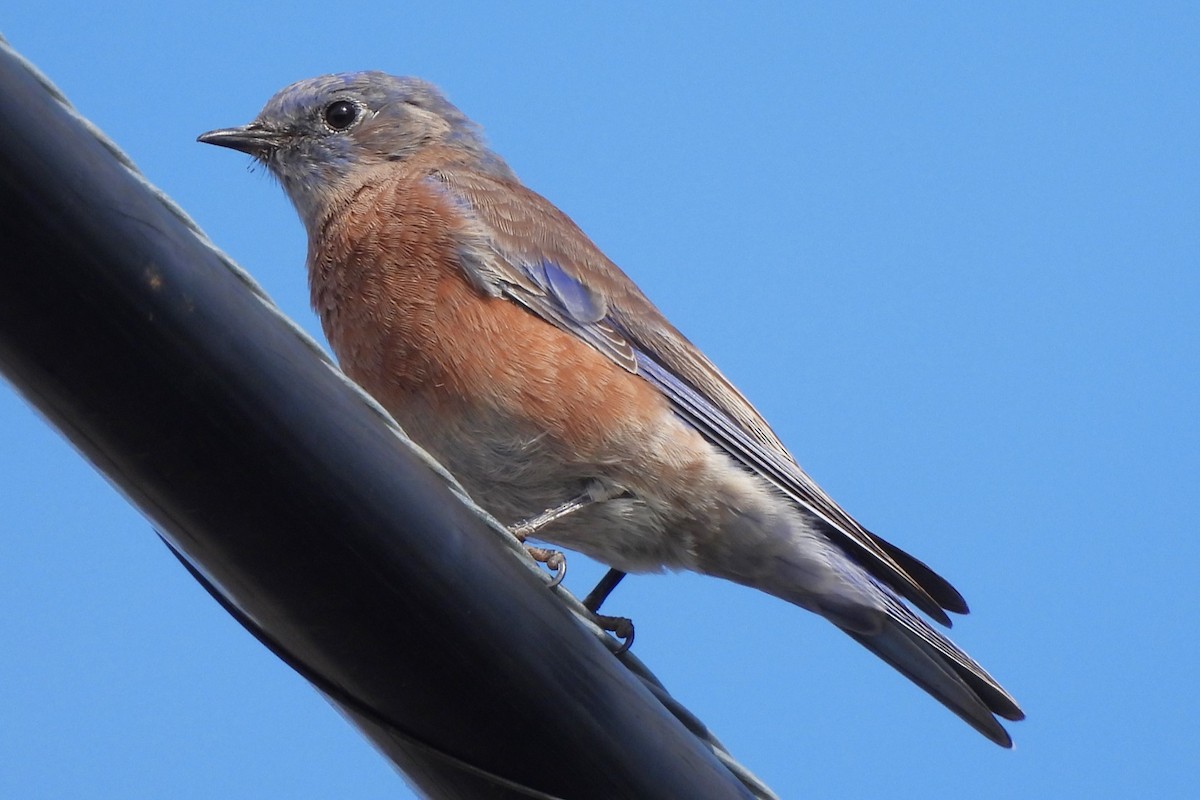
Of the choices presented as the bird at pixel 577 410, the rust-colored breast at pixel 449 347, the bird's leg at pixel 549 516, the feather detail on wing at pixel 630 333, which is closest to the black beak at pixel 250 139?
the bird at pixel 577 410

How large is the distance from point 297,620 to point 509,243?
2.44m

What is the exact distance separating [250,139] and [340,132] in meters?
0.34

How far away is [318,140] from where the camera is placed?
485 cm

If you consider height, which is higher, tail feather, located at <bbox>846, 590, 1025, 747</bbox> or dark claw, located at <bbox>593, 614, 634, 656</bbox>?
tail feather, located at <bbox>846, 590, 1025, 747</bbox>

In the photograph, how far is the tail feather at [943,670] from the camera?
3850 mm

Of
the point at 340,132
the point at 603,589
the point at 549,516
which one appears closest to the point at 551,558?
the point at 549,516

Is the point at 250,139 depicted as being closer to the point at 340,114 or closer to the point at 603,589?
the point at 340,114

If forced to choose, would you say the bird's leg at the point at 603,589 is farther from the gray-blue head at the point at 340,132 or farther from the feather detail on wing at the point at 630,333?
the gray-blue head at the point at 340,132

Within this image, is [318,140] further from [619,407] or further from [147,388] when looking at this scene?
[147,388]

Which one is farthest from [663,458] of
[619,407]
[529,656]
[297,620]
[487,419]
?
[297,620]

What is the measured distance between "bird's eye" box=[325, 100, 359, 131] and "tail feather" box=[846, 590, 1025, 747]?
2.62m

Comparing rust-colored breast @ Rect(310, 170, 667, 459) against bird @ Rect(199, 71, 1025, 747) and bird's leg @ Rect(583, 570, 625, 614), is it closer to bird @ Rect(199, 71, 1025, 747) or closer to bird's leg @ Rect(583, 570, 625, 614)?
bird @ Rect(199, 71, 1025, 747)

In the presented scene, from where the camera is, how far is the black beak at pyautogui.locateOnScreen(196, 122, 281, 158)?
16.0 ft

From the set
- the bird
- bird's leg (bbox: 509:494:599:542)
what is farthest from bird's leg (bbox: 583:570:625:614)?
bird's leg (bbox: 509:494:599:542)
